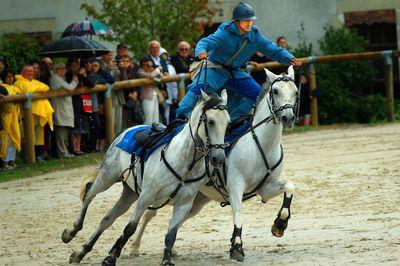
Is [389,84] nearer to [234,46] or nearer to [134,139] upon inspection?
[234,46]

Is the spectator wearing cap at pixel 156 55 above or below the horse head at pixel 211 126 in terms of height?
above

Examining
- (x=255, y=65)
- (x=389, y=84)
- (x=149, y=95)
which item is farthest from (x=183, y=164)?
(x=389, y=84)

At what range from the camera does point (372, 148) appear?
61.5 feet

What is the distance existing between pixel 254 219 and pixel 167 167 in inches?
120

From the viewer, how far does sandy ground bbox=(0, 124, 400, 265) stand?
11188 millimetres

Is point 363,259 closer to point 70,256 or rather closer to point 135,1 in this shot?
point 70,256

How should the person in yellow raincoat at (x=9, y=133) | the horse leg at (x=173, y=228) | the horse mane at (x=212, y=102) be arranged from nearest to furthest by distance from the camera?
the horse mane at (x=212, y=102) < the horse leg at (x=173, y=228) < the person in yellow raincoat at (x=9, y=133)

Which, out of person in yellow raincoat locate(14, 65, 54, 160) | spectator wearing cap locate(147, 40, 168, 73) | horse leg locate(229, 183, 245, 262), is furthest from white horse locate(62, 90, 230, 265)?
spectator wearing cap locate(147, 40, 168, 73)

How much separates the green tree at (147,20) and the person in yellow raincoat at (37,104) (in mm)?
4258

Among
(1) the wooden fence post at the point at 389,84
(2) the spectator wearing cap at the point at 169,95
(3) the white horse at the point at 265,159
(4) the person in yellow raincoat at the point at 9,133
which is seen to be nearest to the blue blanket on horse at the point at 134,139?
(3) the white horse at the point at 265,159

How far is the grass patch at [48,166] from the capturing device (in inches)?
684

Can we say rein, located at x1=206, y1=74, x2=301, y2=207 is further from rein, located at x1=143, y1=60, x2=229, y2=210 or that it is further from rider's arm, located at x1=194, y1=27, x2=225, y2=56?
rider's arm, located at x1=194, y1=27, x2=225, y2=56

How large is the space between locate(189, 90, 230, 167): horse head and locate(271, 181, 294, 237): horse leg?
44.3 inches

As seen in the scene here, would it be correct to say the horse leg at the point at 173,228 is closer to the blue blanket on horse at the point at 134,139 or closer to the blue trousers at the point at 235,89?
the blue blanket on horse at the point at 134,139
